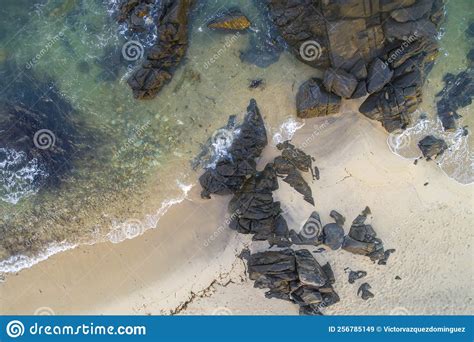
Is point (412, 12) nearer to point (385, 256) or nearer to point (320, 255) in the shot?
point (385, 256)

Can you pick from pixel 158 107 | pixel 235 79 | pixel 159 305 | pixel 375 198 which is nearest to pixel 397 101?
pixel 375 198

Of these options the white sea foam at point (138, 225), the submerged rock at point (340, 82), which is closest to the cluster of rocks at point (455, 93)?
the submerged rock at point (340, 82)

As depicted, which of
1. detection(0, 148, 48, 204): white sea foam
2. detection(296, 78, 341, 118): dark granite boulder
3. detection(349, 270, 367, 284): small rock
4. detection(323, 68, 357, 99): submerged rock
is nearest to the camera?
detection(323, 68, 357, 99): submerged rock

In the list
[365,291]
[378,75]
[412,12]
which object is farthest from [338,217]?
[412,12]

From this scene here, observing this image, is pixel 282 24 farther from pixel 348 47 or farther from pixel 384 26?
pixel 384 26

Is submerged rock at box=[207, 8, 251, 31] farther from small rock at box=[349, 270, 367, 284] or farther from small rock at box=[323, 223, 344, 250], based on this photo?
small rock at box=[349, 270, 367, 284]

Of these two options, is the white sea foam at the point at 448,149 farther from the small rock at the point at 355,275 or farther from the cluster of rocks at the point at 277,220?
the small rock at the point at 355,275

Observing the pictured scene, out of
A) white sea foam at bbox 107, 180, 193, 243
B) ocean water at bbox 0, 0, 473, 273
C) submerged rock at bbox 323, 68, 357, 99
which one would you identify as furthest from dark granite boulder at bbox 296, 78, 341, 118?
white sea foam at bbox 107, 180, 193, 243
